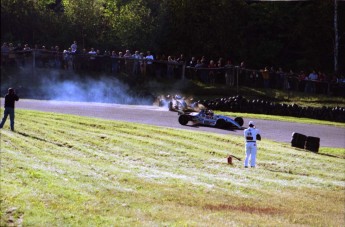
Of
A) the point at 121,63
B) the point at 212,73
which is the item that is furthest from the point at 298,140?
the point at 121,63

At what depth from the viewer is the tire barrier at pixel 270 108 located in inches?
1222

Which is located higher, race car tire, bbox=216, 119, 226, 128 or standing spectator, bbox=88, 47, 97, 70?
standing spectator, bbox=88, 47, 97, 70

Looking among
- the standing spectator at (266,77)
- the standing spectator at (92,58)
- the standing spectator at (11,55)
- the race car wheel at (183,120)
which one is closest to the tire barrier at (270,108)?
the standing spectator at (266,77)

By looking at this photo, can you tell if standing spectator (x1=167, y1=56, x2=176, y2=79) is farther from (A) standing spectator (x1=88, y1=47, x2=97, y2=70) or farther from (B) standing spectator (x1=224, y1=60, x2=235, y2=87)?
(A) standing spectator (x1=88, y1=47, x2=97, y2=70)

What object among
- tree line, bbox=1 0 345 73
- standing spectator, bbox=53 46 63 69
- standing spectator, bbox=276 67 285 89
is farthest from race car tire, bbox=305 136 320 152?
standing spectator, bbox=53 46 63 69

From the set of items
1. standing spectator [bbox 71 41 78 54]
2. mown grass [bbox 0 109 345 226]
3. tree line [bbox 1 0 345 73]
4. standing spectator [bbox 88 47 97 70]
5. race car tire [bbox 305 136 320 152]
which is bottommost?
mown grass [bbox 0 109 345 226]

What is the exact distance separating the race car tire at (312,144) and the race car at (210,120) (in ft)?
11.5

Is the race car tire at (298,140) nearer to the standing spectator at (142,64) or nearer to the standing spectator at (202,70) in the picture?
the standing spectator at (202,70)

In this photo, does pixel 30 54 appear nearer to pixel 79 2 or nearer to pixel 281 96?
pixel 79 2

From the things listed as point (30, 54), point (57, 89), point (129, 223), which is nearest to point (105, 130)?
point (30, 54)

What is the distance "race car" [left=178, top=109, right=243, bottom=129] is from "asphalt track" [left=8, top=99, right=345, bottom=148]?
0.22 meters

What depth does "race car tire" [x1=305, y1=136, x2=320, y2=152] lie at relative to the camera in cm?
2498

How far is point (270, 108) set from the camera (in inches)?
1247

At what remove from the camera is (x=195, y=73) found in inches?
1180
